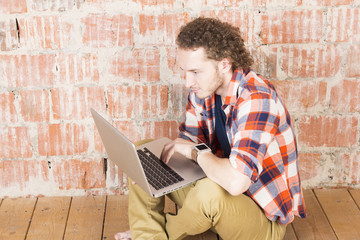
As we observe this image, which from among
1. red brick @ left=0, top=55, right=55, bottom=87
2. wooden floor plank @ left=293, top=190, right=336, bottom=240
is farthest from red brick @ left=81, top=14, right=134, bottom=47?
wooden floor plank @ left=293, top=190, right=336, bottom=240

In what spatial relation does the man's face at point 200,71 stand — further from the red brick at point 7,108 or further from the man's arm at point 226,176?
the red brick at point 7,108

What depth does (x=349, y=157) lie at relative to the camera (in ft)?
8.07

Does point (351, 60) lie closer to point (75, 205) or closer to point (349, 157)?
point (349, 157)

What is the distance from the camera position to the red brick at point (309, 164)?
246cm

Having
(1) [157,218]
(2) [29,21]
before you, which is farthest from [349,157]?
(2) [29,21]

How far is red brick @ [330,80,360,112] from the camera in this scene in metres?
2.34

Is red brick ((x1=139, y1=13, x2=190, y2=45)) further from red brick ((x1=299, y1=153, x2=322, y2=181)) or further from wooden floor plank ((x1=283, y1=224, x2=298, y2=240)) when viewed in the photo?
wooden floor plank ((x1=283, y1=224, x2=298, y2=240))

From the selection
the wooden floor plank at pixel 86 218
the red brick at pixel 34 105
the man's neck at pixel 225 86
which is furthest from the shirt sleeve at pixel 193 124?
the red brick at pixel 34 105

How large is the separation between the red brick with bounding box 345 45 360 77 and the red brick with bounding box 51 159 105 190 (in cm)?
128

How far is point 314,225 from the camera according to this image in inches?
87.4

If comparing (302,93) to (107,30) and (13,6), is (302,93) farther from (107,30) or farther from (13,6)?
(13,6)

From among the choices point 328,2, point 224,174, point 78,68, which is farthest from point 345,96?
point 78,68

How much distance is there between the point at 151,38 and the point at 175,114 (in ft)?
1.28

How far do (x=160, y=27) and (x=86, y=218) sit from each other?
37.8 inches
